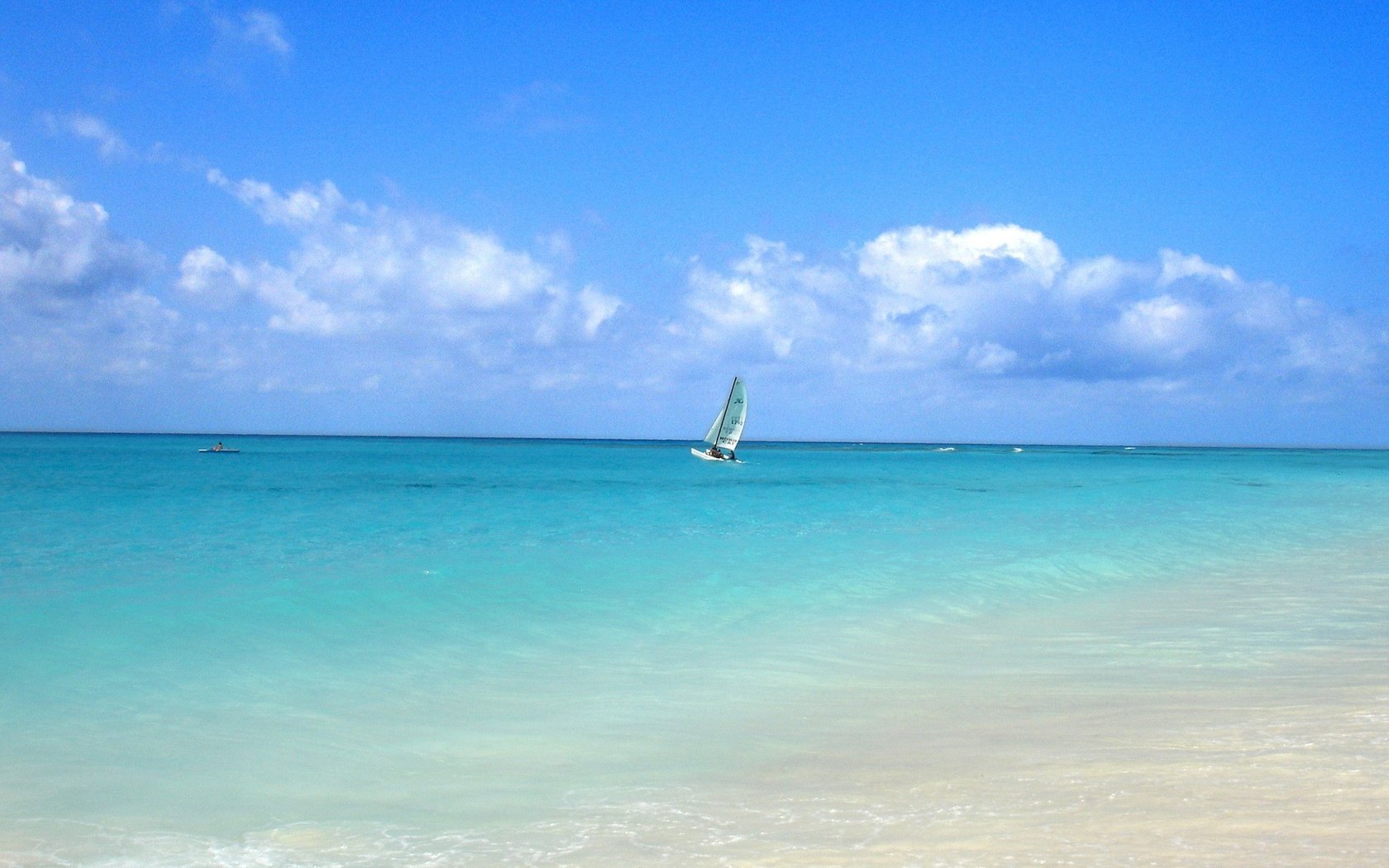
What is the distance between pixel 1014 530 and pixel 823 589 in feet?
34.3

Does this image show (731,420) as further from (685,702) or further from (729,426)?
(685,702)

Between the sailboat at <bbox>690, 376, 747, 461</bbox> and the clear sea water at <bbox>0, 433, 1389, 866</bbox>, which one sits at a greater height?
the sailboat at <bbox>690, 376, 747, 461</bbox>

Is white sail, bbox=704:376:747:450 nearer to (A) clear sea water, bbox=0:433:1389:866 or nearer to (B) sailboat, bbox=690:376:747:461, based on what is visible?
(B) sailboat, bbox=690:376:747:461

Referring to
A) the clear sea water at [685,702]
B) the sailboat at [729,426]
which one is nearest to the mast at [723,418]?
the sailboat at [729,426]

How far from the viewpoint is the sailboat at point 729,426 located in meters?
60.5

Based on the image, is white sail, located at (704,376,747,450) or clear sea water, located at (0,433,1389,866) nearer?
clear sea water, located at (0,433,1389,866)

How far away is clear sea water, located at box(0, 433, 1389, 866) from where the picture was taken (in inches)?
179

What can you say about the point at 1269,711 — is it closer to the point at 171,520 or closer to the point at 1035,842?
the point at 1035,842

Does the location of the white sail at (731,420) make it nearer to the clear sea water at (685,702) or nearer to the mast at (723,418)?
the mast at (723,418)

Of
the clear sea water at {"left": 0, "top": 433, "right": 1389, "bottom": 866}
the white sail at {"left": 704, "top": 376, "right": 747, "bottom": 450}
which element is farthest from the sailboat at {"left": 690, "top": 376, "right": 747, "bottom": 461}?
the clear sea water at {"left": 0, "top": 433, "right": 1389, "bottom": 866}

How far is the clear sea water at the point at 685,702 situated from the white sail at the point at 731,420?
136 ft

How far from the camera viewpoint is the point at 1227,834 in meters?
4.15

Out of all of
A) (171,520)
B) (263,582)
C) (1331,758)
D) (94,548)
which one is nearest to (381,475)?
(171,520)

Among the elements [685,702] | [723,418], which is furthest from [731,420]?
[685,702]
